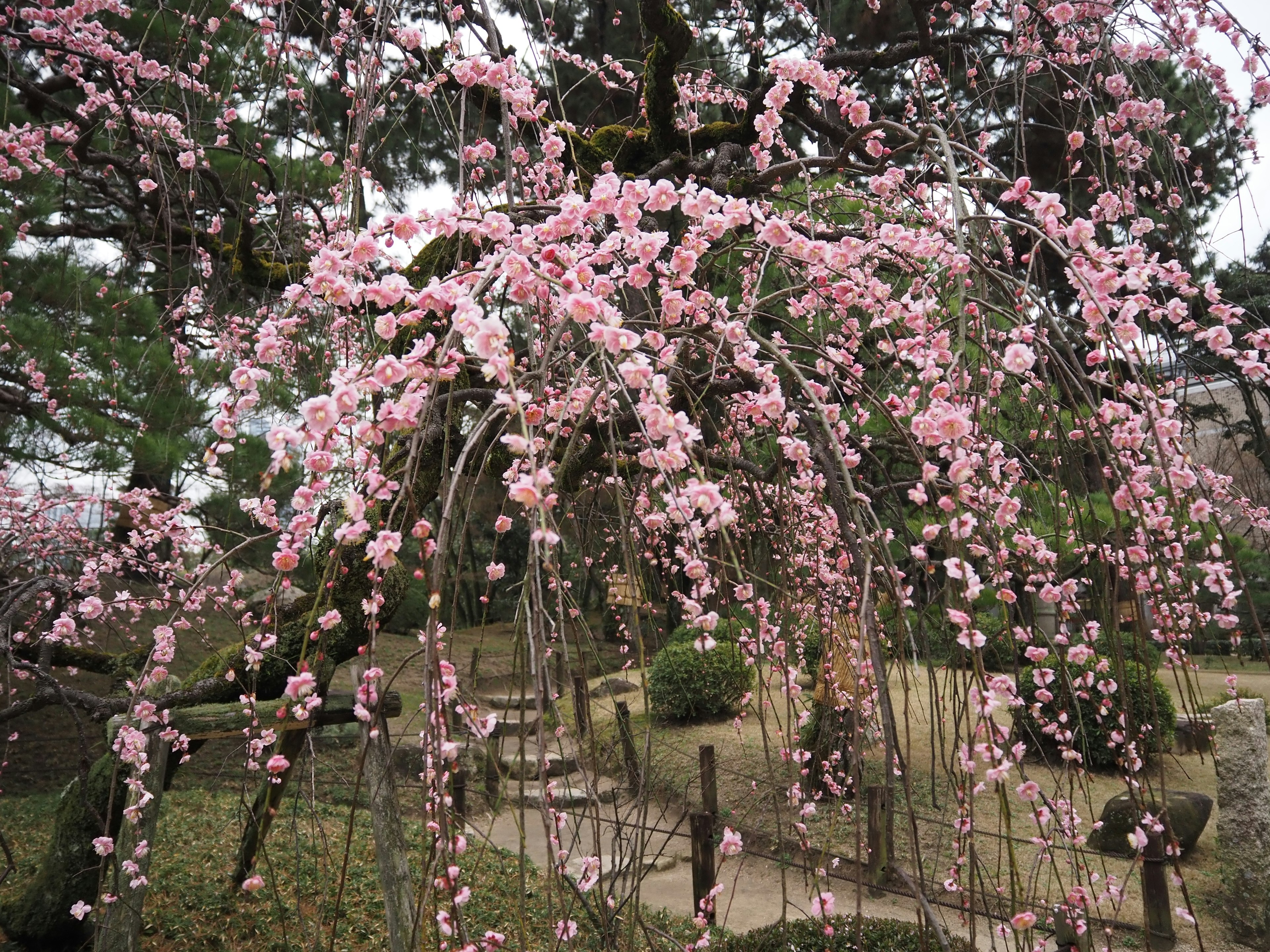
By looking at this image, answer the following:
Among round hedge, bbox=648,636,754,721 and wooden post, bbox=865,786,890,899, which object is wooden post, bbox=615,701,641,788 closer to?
wooden post, bbox=865,786,890,899

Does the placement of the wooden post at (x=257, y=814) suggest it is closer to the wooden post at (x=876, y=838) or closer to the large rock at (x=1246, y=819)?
the wooden post at (x=876, y=838)

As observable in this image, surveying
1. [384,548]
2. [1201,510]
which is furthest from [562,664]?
[1201,510]

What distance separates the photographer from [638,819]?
3.97 feet

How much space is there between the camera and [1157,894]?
10.2ft

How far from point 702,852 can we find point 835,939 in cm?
97

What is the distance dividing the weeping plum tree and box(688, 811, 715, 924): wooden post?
103 cm

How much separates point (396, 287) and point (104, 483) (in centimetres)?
352

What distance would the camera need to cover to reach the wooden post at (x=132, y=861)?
2.27m

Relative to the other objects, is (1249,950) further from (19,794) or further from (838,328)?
(19,794)

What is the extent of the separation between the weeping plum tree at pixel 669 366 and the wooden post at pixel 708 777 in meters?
0.76

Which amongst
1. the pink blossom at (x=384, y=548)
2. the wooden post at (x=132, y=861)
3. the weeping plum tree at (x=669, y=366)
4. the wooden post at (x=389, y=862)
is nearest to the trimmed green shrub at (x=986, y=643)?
the weeping plum tree at (x=669, y=366)

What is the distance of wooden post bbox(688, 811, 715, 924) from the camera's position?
3.50m

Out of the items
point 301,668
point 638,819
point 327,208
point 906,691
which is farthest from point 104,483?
point 906,691

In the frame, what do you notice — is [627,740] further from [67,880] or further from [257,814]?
[67,880]
